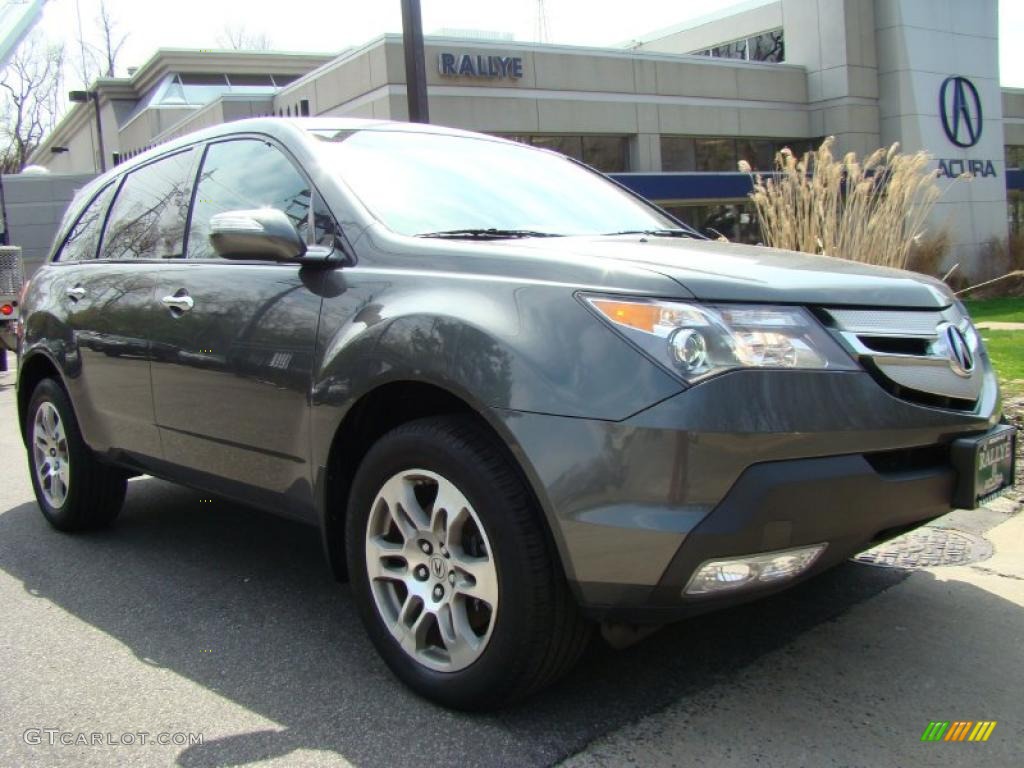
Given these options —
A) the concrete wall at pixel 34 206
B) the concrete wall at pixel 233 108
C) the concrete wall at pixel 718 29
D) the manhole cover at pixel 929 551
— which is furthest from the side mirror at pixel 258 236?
→ the concrete wall at pixel 718 29

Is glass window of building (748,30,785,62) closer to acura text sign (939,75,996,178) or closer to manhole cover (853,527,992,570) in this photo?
acura text sign (939,75,996,178)

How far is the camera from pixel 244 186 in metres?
3.64

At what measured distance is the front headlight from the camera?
2.31m

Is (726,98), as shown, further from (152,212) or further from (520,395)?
(520,395)

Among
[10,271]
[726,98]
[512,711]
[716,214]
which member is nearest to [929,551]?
[512,711]

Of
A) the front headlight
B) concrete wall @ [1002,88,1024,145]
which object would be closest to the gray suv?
the front headlight

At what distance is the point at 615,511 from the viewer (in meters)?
2.30

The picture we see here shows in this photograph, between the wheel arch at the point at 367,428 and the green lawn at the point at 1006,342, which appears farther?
the green lawn at the point at 1006,342

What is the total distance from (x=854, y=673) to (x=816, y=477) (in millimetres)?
1005

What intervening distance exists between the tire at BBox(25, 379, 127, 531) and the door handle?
3.89 ft

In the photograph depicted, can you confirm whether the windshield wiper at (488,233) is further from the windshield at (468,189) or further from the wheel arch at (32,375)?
the wheel arch at (32,375)

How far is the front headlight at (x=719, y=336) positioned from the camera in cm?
231

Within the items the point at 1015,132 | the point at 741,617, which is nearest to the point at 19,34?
the point at 741,617

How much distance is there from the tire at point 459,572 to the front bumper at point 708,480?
0.12 m
